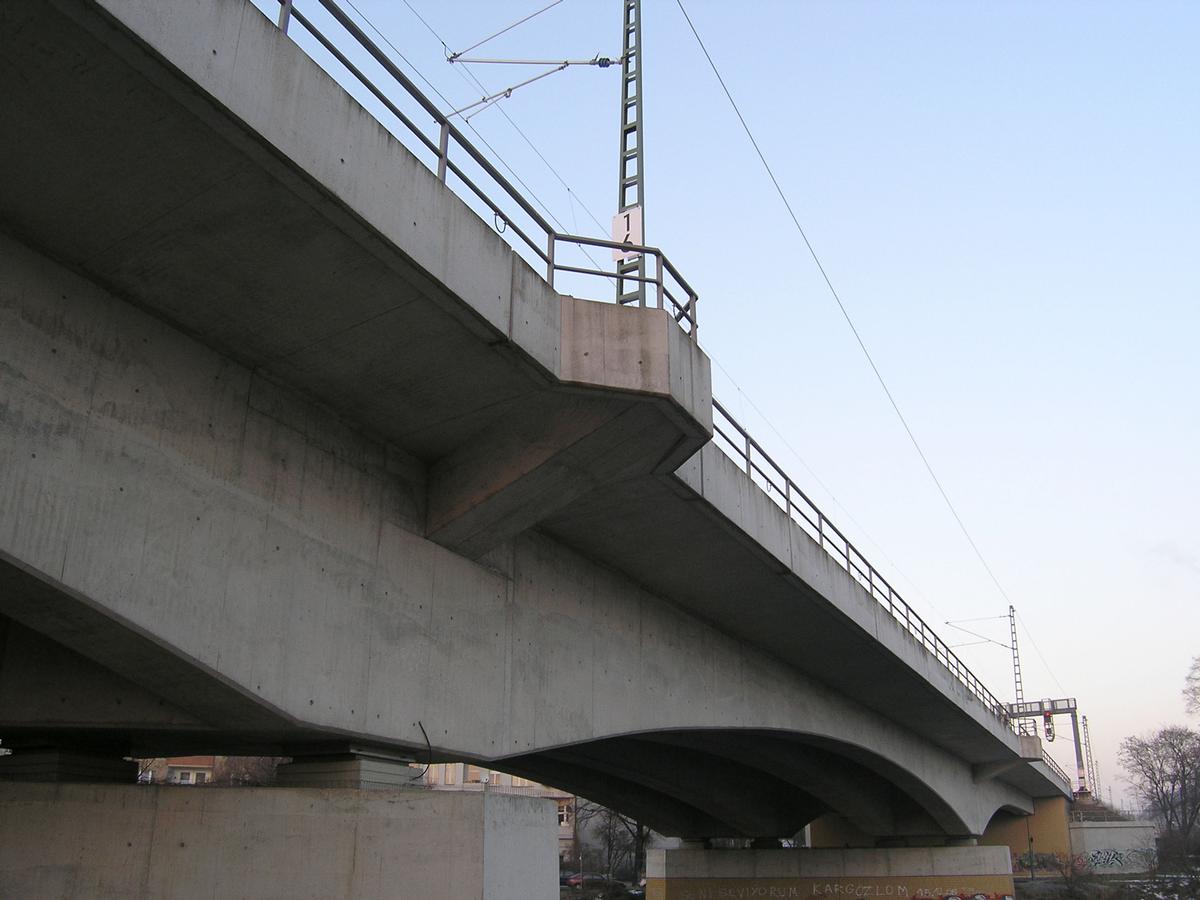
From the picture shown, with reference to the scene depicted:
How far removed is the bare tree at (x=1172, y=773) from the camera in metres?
85.6

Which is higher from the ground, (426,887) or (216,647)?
(216,647)

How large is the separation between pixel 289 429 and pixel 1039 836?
64226 millimetres

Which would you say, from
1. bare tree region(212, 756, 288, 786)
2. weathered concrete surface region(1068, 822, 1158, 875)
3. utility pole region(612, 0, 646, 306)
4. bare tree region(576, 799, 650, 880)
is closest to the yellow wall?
weathered concrete surface region(1068, 822, 1158, 875)

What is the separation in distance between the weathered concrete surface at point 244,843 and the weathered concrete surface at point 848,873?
26.3 m

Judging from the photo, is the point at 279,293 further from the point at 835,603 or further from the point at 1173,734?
the point at 1173,734

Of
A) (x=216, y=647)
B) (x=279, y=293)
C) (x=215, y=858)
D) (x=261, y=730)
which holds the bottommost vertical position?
(x=215, y=858)

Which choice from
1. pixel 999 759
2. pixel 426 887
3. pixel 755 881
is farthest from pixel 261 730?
pixel 999 759

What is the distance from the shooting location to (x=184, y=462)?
771 cm

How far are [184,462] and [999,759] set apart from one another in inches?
1356

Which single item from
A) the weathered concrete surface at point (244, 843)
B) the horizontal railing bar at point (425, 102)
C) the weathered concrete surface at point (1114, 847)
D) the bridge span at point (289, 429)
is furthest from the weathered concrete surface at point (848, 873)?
the weathered concrete surface at point (1114, 847)

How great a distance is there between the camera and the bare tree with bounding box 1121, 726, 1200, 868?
8562cm

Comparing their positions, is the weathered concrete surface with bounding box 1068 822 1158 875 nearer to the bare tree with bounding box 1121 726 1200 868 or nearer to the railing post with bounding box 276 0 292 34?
the bare tree with bounding box 1121 726 1200 868

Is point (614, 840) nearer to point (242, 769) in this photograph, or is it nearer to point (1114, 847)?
point (242, 769)

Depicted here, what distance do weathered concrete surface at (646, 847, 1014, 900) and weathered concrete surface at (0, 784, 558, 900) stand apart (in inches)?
1036
